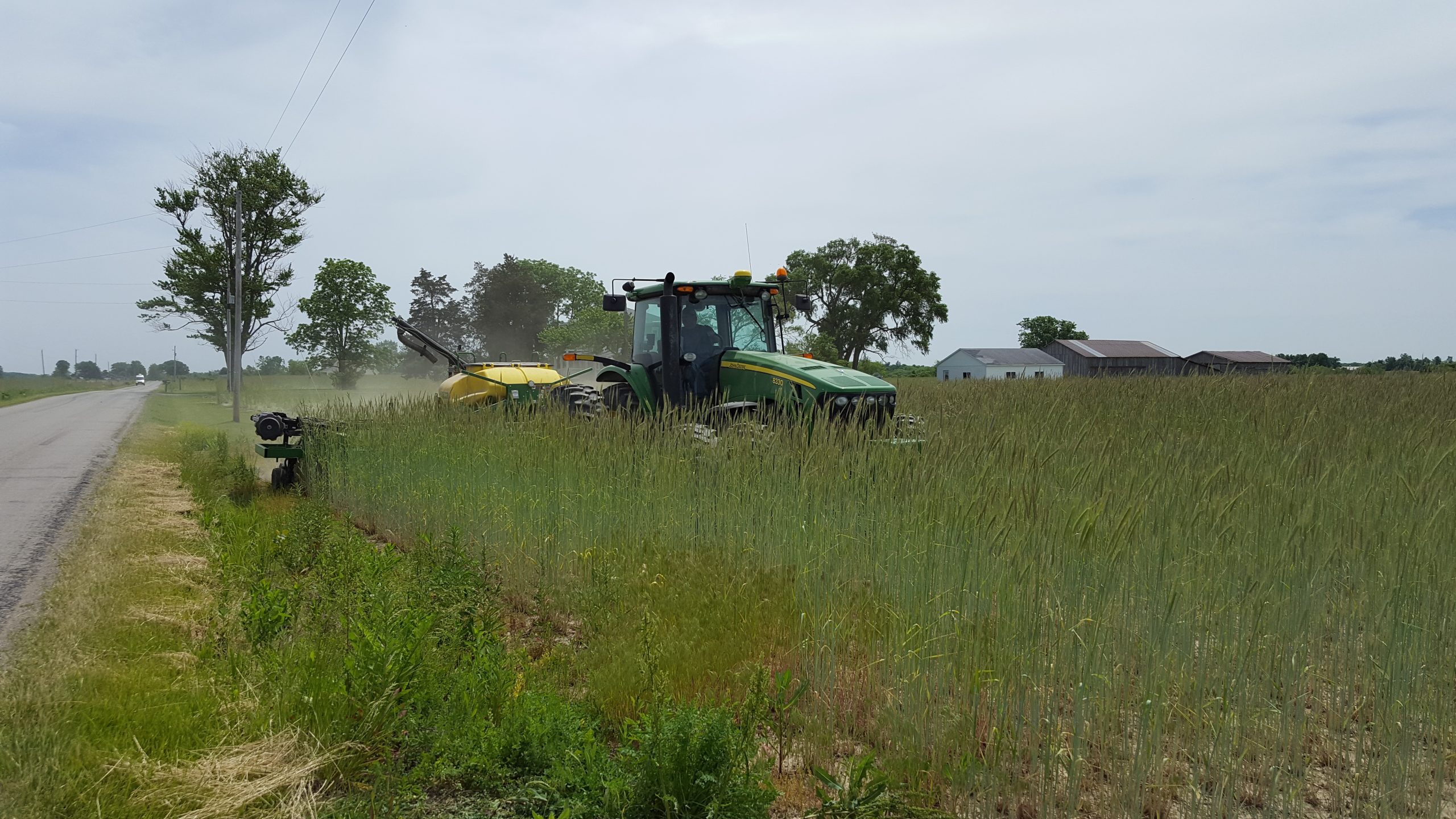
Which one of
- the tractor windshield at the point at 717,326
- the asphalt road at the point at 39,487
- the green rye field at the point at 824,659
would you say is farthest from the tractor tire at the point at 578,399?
the asphalt road at the point at 39,487

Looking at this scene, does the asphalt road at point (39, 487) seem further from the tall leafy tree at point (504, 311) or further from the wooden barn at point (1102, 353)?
the wooden barn at point (1102, 353)

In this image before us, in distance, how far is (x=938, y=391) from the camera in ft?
64.7

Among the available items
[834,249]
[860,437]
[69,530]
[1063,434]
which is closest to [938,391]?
[1063,434]

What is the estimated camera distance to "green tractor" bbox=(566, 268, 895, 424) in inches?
340

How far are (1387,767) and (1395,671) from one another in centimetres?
50

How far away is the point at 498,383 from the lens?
44.2 feet

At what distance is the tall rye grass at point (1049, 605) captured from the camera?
311cm

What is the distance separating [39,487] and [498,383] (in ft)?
20.4

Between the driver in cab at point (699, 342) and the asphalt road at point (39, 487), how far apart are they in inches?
231

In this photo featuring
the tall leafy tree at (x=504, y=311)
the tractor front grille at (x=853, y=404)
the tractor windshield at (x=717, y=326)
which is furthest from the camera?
the tall leafy tree at (x=504, y=311)

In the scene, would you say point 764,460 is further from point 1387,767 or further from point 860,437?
point 1387,767

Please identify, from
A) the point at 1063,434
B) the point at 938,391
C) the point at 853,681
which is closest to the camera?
the point at 853,681

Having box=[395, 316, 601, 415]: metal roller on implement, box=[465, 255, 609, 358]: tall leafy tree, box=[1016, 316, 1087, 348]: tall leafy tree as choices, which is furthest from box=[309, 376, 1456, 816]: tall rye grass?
box=[1016, 316, 1087, 348]: tall leafy tree

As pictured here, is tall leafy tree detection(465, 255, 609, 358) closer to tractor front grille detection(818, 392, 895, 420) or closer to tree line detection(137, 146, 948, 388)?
tree line detection(137, 146, 948, 388)
